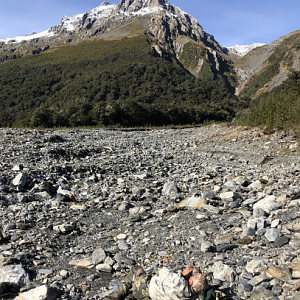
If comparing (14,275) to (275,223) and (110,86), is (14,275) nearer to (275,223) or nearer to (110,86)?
(275,223)

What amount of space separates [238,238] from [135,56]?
204 meters

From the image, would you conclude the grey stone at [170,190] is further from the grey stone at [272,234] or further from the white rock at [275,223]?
the grey stone at [272,234]

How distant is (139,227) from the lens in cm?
636

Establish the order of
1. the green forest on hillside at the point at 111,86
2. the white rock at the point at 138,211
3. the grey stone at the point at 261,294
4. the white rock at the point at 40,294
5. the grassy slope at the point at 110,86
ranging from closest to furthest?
the grey stone at the point at 261,294, the white rock at the point at 40,294, the white rock at the point at 138,211, the green forest on hillside at the point at 111,86, the grassy slope at the point at 110,86

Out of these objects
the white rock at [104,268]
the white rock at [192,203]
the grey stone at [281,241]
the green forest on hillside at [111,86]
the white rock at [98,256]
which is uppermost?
the green forest on hillside at [111,86]

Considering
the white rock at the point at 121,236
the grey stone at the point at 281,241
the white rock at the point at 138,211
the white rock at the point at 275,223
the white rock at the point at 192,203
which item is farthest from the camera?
the white rock at the point at 192,203

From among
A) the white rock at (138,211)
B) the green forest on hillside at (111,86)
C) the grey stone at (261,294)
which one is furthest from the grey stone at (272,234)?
the green forest on hillside at (111,86)

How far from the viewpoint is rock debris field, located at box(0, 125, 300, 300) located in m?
3.82

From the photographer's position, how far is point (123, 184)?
9891mm

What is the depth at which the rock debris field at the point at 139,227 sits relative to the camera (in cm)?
382

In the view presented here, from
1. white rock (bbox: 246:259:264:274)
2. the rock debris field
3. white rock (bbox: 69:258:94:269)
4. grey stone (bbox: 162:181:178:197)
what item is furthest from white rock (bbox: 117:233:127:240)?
grey stone (bbox: 162:181:178:197)

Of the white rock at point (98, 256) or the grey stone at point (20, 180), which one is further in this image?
the grey stone at point (20, 180)

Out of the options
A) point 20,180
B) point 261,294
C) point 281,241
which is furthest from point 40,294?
point 20,180

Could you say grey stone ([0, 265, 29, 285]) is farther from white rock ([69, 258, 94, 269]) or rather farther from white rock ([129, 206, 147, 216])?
white rock ([129, 206, 147, 216])
